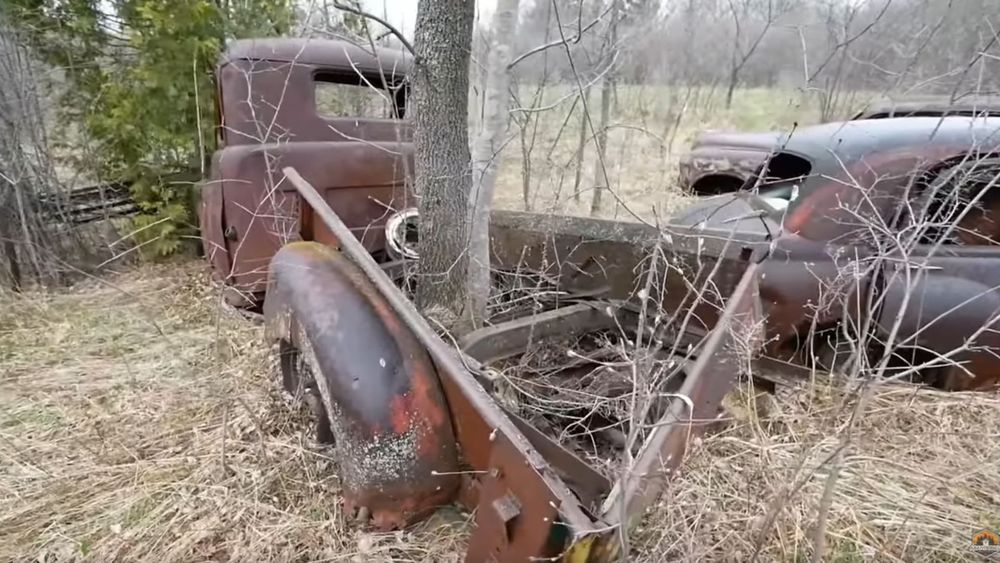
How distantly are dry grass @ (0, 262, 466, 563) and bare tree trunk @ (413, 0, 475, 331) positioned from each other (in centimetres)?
89

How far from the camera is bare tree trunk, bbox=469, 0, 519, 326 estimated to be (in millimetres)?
2740

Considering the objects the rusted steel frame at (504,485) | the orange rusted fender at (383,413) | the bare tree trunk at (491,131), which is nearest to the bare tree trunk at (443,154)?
the bare tree trunk at (491,131)

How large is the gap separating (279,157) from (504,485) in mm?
3172

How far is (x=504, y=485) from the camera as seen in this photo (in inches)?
58.8

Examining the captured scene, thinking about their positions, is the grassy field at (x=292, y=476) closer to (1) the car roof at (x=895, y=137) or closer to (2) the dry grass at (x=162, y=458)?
(2) the dry grass at (x=162, y=458)

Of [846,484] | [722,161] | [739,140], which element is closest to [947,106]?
[846,484]

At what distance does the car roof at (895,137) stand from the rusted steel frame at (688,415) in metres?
1.01

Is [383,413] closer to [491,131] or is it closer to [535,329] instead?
[535,329]

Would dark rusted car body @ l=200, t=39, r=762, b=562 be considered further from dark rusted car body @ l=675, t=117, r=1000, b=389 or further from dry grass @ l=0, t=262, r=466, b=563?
dark rusted car body @ l=675, t=117, r=1000, b=389

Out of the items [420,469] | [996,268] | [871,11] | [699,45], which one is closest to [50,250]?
[420,469]

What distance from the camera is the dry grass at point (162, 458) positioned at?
2.14m

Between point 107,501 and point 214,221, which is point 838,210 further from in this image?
point 214,221

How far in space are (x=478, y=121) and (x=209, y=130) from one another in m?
3.77

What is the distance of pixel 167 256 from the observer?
553 cm
